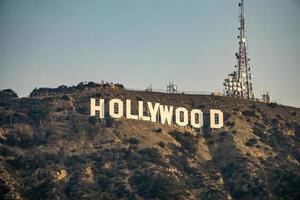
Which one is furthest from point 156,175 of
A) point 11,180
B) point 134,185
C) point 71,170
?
point 11,180

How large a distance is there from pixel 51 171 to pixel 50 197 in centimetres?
1117

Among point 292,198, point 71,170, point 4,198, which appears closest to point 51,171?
point 71,170

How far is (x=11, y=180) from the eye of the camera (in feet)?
617

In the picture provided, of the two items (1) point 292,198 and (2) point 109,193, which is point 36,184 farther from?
(1) point 292,198

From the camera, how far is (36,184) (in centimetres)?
19075

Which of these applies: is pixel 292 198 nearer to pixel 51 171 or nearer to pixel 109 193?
pixel 109 193

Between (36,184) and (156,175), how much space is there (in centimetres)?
2713

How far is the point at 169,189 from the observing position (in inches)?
7559

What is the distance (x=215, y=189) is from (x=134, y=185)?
1875 centimetres

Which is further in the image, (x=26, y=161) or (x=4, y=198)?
(x=26, y=161)

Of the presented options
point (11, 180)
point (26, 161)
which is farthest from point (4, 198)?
point (26, 161)

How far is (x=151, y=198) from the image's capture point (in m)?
191

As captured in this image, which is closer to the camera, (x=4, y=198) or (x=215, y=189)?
(x=4, y=198)

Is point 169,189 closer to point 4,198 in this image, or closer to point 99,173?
point 99,173
